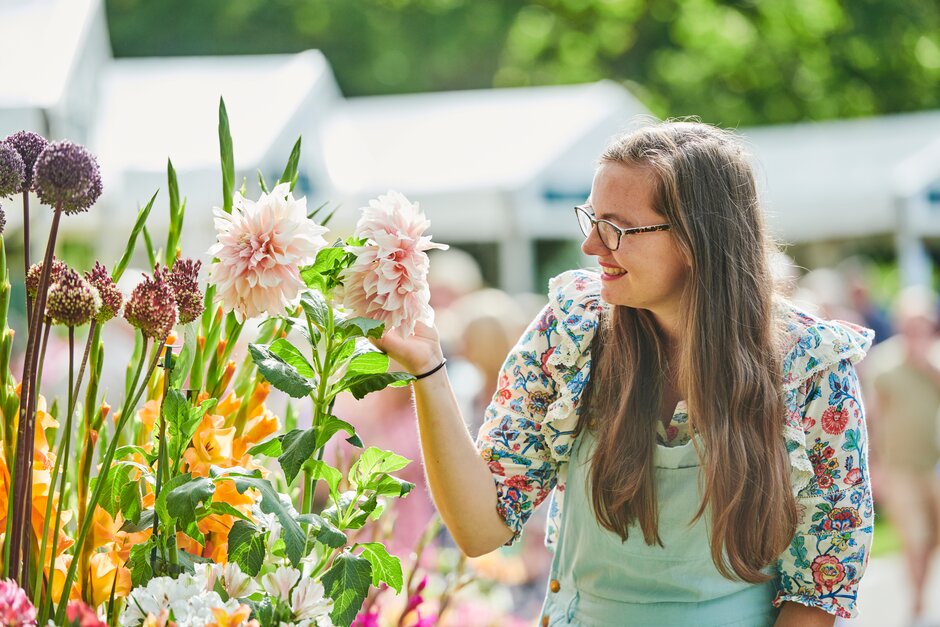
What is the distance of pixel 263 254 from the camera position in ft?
3.54

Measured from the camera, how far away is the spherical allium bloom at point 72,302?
0.99m

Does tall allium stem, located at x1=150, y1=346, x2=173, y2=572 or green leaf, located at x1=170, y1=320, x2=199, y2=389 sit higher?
green leaf, located at x1=170, y1=320, x2=199, y2=389

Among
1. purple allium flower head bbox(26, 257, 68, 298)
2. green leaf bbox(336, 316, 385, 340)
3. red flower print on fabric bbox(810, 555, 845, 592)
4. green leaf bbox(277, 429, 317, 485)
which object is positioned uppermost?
purple allium flower head bbox(26, 257, 68, 298)

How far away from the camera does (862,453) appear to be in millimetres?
1576

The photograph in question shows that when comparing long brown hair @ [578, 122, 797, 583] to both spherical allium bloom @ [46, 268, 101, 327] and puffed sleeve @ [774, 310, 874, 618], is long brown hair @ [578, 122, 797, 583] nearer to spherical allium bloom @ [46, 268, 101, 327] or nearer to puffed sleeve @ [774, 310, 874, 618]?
puffed sleeve @ [774, 310, 874, 618]

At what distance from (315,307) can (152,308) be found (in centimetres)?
20

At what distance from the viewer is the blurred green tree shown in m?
16.7

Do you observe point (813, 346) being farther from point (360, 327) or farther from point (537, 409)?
point (360, 327)

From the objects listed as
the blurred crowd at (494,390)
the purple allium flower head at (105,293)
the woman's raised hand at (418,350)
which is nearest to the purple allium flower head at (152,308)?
the purple allium flower head at (105,293)

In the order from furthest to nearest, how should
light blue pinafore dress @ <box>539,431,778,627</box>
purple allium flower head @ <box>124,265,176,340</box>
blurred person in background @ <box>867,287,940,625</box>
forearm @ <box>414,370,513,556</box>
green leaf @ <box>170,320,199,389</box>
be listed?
blurred person in background @ <box>867,287,940,625</box> → light blue pinafore dress @ <box>539,431,778,627</box> → forearm @ <box>414,370,513,556</box> → green leaf @ <box>170,320,199,389</box> → purple allium flower head @ <box>124,265,176,340</box>

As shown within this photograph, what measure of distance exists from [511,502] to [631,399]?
23cm

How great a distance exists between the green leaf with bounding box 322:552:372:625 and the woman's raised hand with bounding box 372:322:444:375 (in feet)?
0.94

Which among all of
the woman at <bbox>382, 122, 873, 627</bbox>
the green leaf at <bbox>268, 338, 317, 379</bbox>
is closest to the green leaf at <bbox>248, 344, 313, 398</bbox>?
the green leaf at <bbox>268, 338, 317, 379</bbox>

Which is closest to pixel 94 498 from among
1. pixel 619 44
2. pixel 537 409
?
pixel 537 409
